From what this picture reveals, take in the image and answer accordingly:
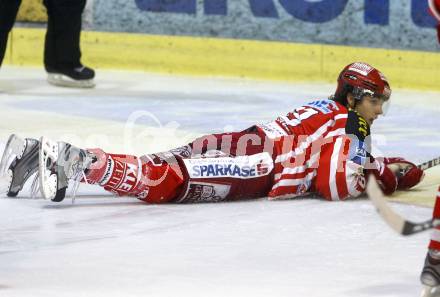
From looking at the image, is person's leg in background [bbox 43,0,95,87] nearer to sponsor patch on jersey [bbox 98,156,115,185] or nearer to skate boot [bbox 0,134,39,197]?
skate boot [bbox 0,134,39,197]

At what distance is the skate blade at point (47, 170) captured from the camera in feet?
12.2

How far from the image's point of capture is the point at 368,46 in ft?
24.7

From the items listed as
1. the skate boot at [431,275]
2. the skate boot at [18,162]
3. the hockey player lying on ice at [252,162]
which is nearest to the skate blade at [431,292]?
the skate boot at [431,275]

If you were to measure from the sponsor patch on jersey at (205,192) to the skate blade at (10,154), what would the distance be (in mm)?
517

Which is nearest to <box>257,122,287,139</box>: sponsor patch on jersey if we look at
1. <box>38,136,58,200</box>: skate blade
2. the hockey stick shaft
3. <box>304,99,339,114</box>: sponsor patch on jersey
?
<box>304,99,339,114</box>: sponsor patch on jersey

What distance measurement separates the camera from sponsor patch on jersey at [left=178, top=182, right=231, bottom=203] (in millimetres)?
3850

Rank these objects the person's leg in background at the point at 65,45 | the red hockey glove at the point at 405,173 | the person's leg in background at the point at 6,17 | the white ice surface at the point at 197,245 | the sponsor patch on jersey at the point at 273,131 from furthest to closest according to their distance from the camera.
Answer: the person's leg in background at the point at 65,45 < the person's leg in background at the point at 6,17 < the red hockey glove at the point at 405,173 < the sponsor patch on jersey at the point at 273,131 < the white ice surface at the point at 197,245

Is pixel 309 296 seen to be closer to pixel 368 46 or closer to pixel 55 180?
pixel 55 180

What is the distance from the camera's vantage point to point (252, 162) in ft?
12.7

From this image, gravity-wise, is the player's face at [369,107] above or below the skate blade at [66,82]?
above

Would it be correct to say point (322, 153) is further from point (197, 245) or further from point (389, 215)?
point (389, 215)

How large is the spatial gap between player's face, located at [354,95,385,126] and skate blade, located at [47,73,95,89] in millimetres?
3407

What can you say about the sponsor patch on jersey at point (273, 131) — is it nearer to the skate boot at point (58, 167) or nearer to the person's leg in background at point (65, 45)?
the skate boot at point (58, 167)

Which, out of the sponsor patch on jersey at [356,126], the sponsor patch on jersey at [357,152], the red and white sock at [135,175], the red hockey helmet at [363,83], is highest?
the red hockey helmet at [363,83]
